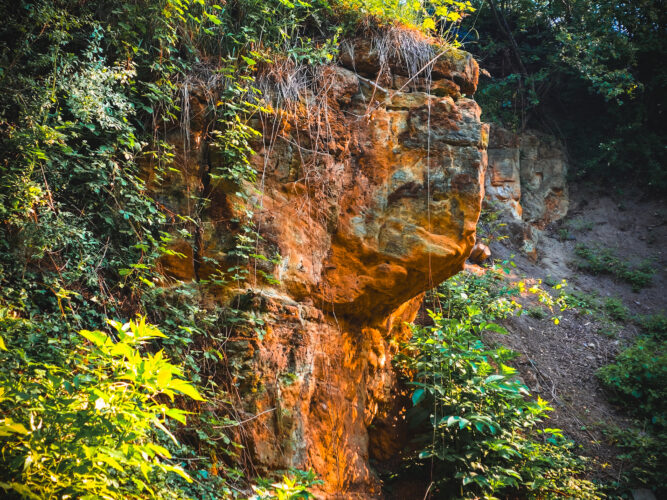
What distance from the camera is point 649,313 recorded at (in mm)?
6922

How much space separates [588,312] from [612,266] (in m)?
1.50

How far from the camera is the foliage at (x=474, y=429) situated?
3211 millimetres

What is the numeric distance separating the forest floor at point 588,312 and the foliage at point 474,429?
1.39 metres

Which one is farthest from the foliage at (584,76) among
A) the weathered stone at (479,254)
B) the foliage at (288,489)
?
the foliage at (288,489)

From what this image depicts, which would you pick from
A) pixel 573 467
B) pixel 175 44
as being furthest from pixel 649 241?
pixel 175 44

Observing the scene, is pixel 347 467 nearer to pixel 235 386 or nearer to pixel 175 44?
pixel 235 386

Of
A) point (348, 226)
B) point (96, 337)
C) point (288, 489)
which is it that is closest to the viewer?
point (96, 337)

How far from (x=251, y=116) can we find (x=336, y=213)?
111cm

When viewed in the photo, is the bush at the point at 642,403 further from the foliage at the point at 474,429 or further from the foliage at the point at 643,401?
the foliage at the point at 474,429

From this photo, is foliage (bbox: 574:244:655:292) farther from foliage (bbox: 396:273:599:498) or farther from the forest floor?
foliage (bbox: 396:273:599:498)

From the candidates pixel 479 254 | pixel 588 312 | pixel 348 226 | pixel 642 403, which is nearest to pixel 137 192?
pixel 348 226

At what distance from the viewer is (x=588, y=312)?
680 centimetres

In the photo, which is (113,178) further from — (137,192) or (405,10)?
(405,10)

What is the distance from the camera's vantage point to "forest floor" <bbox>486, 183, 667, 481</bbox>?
17.1ft
